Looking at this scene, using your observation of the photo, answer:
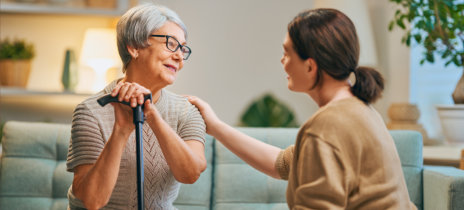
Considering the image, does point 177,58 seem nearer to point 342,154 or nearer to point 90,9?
point 342,154

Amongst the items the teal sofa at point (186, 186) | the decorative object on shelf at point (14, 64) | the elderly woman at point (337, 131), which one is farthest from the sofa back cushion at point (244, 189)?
the decorative object on shelf at point (14, 64)

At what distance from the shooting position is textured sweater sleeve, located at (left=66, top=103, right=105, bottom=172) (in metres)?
1.37

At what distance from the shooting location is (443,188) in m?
1.83

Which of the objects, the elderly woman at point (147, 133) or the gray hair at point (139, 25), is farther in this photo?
the gray hair at point (139, 25)

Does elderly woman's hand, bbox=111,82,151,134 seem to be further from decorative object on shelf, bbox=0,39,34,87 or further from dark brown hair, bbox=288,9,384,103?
decorative object on shelf, bbox=0,39,34,87

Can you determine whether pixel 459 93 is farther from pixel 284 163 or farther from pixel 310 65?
pixel 310 65

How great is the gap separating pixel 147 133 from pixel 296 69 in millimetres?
568

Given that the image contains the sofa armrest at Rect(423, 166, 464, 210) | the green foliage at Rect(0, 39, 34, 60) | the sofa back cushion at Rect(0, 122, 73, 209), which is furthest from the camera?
the green foliage at Rect(0, 39, 34, 60)

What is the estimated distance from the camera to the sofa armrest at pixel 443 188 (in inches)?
70.0

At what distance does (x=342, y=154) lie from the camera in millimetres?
1021

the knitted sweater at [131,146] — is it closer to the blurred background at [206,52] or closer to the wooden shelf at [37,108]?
the blurred background at [206,52]

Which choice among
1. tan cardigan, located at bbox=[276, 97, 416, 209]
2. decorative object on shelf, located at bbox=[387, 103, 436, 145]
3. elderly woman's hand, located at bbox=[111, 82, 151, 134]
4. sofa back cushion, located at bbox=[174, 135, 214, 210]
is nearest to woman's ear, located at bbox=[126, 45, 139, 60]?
elderly woman's hand, located at bbox=[111, 82, 151, 134]

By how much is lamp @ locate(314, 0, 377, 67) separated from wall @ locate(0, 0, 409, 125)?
561mm

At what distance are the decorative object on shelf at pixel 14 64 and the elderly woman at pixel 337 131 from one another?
2296mm
